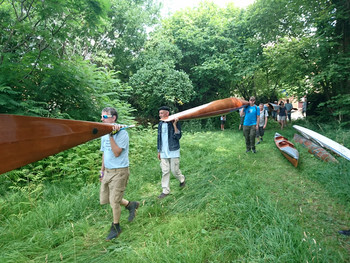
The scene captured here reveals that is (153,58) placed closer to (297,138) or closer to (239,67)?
(239,67)

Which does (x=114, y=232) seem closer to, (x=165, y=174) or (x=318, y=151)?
(x=165, y=174)

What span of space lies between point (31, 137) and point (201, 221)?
2.36 m

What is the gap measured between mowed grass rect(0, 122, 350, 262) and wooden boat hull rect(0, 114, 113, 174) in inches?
59.1

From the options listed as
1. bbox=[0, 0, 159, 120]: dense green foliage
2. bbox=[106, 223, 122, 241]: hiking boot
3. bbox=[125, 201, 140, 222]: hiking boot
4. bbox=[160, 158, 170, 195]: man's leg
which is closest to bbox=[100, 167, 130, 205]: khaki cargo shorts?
bbox=[106, 223, 122, 241]: hiking boot

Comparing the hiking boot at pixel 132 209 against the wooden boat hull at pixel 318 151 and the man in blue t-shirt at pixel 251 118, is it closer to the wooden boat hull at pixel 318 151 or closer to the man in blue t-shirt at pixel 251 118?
the man in blue t-shirt at pixel 251 118

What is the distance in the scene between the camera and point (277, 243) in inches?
86.0

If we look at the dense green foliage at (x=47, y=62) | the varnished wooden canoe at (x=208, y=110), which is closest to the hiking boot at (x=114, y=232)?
the varnished wooden canoe at (x=208, y=110)

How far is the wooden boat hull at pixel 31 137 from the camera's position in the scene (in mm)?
1466

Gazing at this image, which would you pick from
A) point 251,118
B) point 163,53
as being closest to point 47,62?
point 251,118

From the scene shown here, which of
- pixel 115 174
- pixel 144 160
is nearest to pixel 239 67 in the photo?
pixel 144 160

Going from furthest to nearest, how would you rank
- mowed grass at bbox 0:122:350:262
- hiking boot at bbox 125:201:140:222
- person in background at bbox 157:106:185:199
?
person in background at bbox 157:106:185:199
hiking boot at bbox 125:201:140:222
mowed grass at bbox 0:122:350:262

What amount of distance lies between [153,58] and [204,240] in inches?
493

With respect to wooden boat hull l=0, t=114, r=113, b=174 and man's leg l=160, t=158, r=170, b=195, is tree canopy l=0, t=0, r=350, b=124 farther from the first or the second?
wooden boat hull l=0, t=114, r=113, b=174

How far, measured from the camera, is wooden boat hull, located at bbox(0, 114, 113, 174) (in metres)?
1.47
